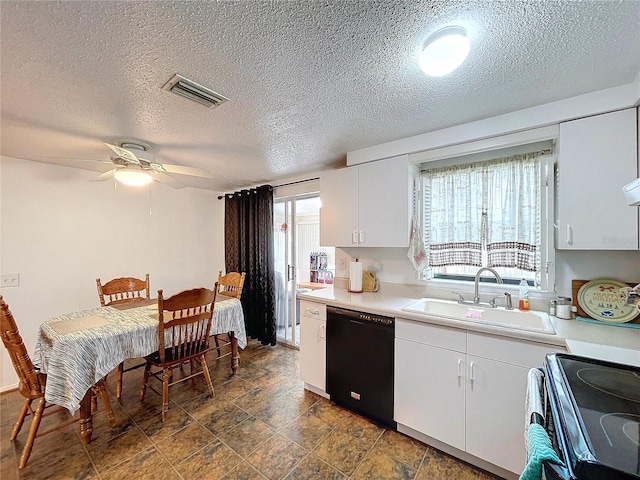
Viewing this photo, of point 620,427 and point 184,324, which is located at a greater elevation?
point 620,427

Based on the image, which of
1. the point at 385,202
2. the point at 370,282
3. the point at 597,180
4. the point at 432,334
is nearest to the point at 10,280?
the point at 370,282

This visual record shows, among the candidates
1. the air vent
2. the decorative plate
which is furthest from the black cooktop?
the air vent

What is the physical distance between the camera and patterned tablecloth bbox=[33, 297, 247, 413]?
66.5 inches

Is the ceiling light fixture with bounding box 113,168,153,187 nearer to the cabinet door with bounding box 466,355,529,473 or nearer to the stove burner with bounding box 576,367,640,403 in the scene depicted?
the cabinet door with bounding box 466,355,529,473

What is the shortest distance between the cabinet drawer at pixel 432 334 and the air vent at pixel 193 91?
185cm

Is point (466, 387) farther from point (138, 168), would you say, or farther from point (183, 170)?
point (138, 168)

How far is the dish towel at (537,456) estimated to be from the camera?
0.60 m

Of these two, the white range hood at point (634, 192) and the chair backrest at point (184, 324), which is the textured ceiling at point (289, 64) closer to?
the white range hood at point (634, 192)

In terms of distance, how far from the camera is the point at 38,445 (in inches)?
71.6

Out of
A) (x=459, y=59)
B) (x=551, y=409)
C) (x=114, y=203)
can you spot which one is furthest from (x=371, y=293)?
(x=114, y=203)

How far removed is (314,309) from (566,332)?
1.68 metres

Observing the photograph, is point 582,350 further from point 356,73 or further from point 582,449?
point 356,73

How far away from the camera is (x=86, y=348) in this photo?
1.77 m

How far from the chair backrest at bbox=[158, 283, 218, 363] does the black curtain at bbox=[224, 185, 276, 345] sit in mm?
1216
